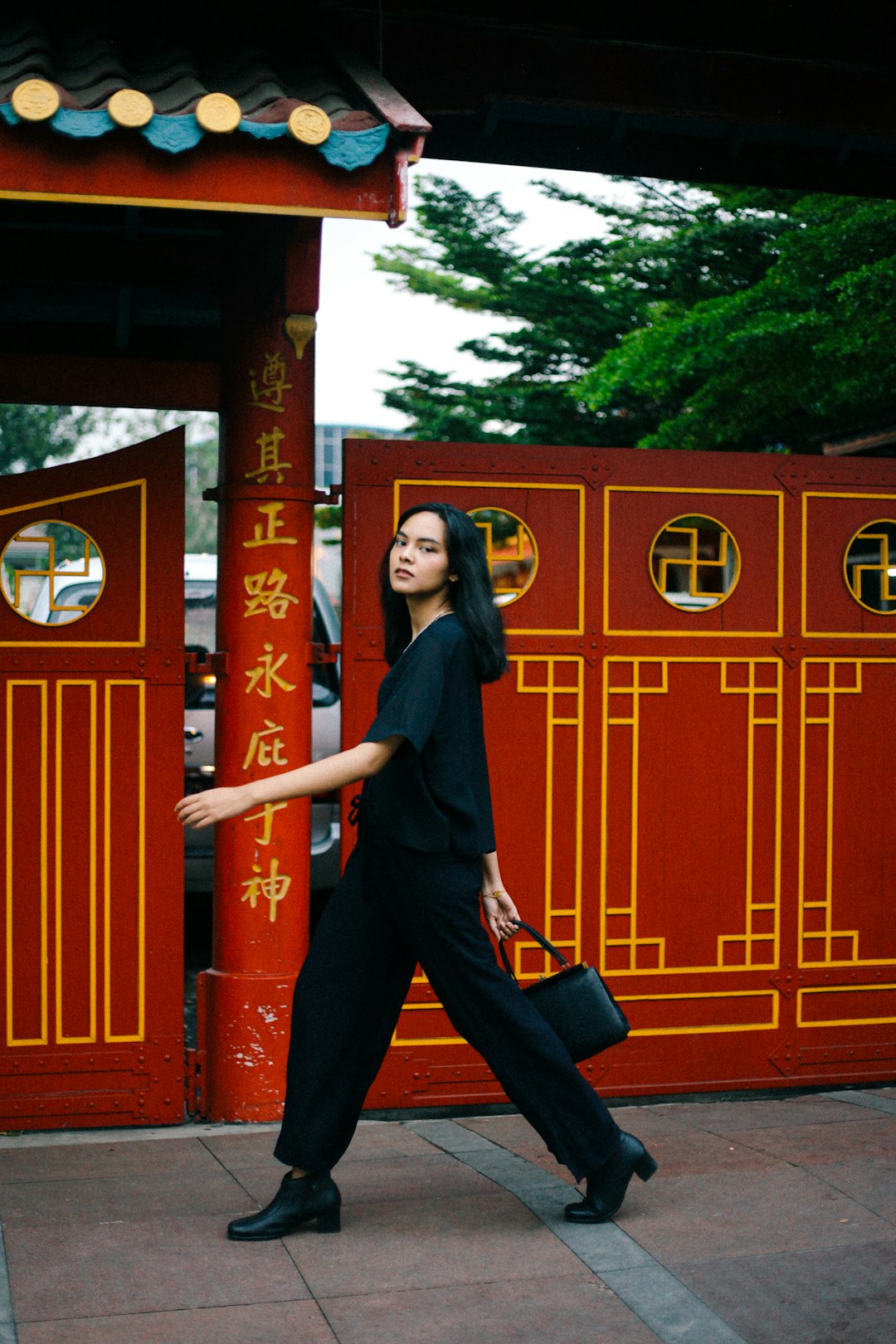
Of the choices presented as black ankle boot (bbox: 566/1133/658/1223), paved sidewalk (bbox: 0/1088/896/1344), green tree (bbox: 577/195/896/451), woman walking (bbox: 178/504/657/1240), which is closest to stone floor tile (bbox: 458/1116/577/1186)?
paved sidewalk (bbox: 0/1088/896/1344)

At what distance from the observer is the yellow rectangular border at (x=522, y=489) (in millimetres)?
4875

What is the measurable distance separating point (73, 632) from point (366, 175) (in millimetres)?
1854

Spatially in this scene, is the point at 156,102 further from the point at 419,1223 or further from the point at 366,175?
the point at 419,1223

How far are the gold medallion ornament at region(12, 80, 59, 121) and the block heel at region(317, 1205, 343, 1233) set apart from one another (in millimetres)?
2788

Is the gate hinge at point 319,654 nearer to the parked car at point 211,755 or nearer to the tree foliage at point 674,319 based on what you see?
the parked car at point 211,755

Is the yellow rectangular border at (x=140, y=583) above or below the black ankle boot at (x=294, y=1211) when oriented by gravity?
above

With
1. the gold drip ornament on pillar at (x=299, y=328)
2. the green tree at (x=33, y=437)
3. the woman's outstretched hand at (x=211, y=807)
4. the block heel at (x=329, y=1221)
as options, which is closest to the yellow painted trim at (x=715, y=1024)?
the block heel at (x=329, y=1221)

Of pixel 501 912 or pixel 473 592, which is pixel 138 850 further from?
pixel 473 592

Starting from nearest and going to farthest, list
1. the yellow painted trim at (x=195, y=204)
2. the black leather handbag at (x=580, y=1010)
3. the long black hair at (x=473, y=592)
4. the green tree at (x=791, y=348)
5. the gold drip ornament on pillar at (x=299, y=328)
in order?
the yellow painted trim at (x=195, y=204)
the long black hair at (x=473, y=592)
the black leather handbag at (x=580, y=1010)
the gold drip ornament on pillar at (x=299, y=328)
the green tree at (x=791, y=348)

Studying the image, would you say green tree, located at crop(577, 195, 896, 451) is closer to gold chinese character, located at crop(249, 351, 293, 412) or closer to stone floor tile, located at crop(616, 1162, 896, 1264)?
gold chinese character, located at crop(249, 351, 293, 412)

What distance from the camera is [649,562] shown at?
509 centimetres

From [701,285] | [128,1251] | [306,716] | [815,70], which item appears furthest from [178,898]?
[701,285]

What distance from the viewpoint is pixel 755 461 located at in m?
5.16

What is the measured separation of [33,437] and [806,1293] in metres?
28.1
